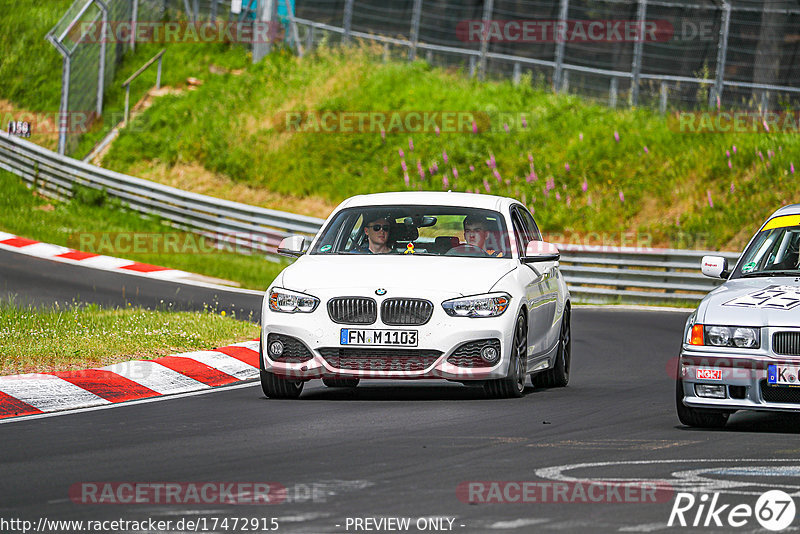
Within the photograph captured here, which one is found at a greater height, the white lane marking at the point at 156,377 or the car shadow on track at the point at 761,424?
the car shadow on track at the point at 761,424

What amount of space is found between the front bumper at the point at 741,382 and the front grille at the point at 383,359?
84.8 inches

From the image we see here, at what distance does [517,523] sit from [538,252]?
586cm

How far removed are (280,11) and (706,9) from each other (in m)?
12.1

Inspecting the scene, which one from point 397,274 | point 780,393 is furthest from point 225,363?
point 780,393

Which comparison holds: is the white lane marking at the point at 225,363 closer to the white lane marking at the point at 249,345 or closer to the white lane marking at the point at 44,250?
the white lane marking at the point at 249,345

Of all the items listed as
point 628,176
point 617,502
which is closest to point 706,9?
point 628,176

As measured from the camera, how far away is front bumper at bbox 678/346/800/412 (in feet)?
29.8

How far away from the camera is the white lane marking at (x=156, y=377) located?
11.9 metres

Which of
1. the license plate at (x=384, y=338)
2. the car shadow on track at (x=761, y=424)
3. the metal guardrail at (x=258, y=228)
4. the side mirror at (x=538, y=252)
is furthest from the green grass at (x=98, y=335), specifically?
the metal guardrail at (x=258, y=228)

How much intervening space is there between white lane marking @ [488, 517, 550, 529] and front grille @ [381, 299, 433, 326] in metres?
4.62

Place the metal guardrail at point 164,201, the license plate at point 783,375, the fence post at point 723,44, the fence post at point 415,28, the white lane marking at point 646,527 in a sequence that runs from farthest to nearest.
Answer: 1. the fence post at point 415,28
2. the fence post at point 723,44
3. the metal guardrail at point 164,201
4. the license plate at point 783,375
5. the white lane marking at point 646,527

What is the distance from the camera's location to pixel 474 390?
12.1 m

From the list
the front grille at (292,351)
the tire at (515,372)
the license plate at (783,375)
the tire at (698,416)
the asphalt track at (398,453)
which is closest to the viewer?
the asphalt track at (398,453)

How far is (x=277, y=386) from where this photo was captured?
11203mm
